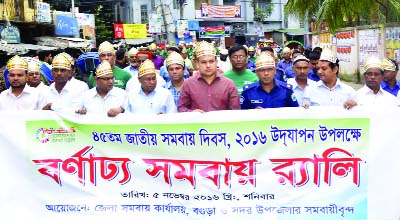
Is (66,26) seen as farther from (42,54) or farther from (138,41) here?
(138,41)

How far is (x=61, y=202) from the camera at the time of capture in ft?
17.3

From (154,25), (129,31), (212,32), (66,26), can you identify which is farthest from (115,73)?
(212,32)

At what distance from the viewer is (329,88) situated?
6191 millimetres

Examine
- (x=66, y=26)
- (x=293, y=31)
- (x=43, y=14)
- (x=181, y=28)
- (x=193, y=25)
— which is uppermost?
(x=193, y=25)

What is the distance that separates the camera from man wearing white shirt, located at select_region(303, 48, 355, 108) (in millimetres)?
6121

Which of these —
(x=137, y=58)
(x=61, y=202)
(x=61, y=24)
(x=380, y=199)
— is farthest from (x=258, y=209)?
(x=61, y=24)

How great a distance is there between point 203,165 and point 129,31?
137 ft

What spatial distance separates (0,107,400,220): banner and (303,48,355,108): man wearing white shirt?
1.11m

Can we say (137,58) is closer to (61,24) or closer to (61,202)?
(61,202)

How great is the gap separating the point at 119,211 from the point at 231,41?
54288 mm

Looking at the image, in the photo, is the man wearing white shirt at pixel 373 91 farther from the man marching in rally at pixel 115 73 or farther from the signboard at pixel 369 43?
the signboard at pixel 369 43

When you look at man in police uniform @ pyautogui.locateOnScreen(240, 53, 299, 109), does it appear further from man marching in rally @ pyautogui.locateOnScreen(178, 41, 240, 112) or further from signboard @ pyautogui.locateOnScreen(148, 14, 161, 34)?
signboard @ pyautogui.locateOnScreen(148, 14, 161, 34)

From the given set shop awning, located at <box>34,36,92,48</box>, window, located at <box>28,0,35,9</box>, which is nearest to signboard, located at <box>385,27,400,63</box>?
shop awning, located at <box>34,36,92,48</box>

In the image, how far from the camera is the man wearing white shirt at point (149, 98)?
19.7 feet
